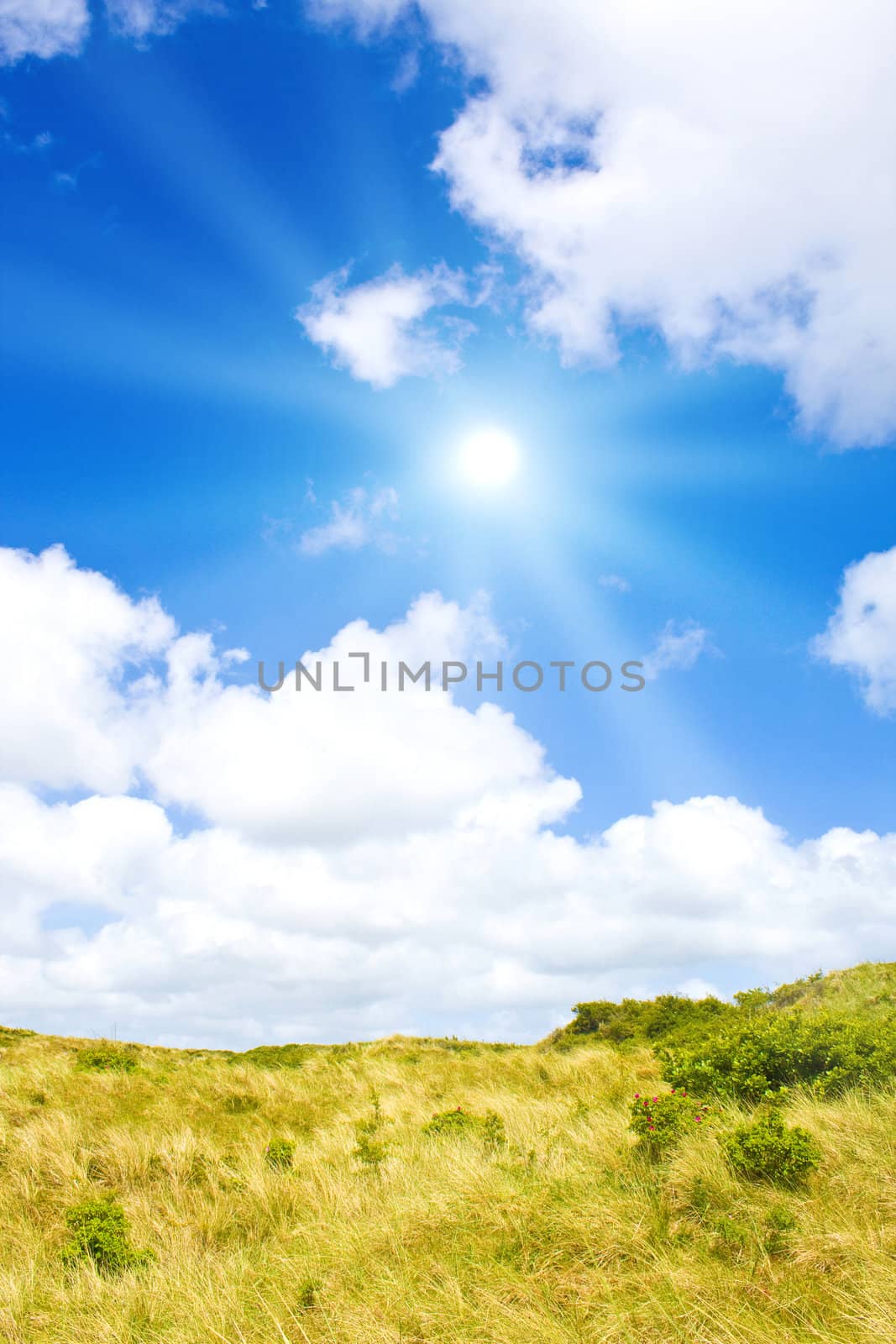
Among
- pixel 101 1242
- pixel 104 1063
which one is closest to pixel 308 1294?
pixel 101 1242

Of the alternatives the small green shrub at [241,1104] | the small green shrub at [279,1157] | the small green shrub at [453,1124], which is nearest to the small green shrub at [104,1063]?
the small green shrub at [241,1104]

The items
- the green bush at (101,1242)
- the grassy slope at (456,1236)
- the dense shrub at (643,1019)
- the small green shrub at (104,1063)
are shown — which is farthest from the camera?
the dense shrub at (643,1019)

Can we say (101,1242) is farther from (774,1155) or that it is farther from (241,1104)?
(241,1104)

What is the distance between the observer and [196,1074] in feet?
50.5

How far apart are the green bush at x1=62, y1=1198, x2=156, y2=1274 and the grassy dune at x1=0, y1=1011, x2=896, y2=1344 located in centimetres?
14

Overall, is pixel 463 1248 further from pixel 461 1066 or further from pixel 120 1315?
pixel 461 1066

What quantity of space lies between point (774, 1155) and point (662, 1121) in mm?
1396

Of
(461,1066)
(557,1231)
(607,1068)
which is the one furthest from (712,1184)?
(461,1066)

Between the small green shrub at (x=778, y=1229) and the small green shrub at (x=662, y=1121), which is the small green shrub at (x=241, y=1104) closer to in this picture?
the small green shrub at (x=662, y=1121)

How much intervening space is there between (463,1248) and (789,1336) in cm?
252

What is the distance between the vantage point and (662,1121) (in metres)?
7.48

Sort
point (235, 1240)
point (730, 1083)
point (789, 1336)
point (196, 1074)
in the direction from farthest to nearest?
point (196, 1074) → point (730, 1083) → point (235, 1240) → point (789, 1336)

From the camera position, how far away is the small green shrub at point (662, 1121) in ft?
23.9

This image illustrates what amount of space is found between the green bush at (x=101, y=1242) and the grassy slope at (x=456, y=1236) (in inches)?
6.1
